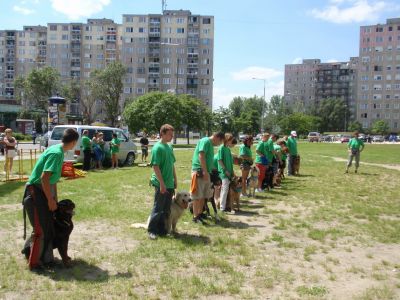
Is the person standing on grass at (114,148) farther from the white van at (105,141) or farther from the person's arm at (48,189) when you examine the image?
the person's arm at (48,189)

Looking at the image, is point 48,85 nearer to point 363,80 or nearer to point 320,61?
point 363,80

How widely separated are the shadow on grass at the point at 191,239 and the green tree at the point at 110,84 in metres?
78.8

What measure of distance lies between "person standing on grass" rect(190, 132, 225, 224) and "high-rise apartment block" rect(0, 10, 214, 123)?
9563 centimetres

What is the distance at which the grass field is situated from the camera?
5145 mm

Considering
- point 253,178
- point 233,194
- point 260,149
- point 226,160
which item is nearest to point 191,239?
point 226,160

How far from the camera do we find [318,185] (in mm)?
15086

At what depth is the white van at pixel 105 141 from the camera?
17.8 meters

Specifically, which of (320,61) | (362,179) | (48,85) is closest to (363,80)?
(320,61)

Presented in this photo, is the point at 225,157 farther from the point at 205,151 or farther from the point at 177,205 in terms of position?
the point at 177,205

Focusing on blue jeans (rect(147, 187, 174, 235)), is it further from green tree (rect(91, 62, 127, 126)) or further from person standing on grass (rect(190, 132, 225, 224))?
green tree (rect(91, 62, 127, 126))

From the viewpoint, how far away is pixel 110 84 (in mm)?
84562

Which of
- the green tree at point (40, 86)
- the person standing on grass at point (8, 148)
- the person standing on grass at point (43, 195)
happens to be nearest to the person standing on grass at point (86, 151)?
the person standing on grass at point (8, 148)

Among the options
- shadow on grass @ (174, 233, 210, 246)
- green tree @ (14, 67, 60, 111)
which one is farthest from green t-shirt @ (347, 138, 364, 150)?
green tree @ (14, 67, 60, 111)

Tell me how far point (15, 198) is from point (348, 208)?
7.88 meters
